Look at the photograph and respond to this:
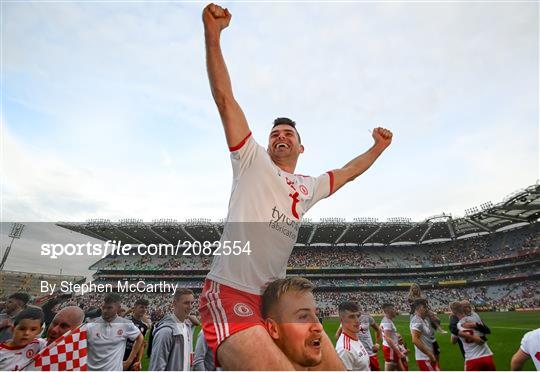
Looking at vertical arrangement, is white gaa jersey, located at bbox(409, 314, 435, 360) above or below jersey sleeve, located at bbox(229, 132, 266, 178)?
below

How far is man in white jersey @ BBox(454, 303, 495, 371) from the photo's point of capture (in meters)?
6.63

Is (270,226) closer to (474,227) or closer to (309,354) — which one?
(309,354)

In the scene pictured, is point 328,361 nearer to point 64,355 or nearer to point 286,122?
point 286,122

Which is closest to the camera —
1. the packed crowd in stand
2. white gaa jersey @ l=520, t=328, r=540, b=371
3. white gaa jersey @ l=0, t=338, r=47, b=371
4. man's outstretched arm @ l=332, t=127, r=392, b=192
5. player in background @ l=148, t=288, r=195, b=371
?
man's outstretched arm @ l=332, t=127, r=392, b=192

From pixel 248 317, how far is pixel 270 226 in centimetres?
61

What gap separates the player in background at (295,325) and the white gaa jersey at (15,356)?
3.28m

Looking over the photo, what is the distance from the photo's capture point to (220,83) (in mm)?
2133

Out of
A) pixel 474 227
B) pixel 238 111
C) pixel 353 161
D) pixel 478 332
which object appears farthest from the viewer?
pixel 474 227

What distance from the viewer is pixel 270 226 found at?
2.24 meters

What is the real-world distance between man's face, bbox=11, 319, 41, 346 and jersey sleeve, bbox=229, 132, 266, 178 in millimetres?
3302

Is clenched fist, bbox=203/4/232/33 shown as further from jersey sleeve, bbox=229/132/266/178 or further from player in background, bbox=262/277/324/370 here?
player in background, bbox=262/277/324/370

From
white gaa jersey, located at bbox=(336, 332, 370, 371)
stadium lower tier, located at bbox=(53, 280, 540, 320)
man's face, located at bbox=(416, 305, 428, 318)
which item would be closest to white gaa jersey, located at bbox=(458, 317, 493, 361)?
man's face, located at bbox=(416, 305, 428, 318)

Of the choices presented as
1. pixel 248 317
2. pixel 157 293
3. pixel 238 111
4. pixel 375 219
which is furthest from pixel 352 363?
pixel 157 293

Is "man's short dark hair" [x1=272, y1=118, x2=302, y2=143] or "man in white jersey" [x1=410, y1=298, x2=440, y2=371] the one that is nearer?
"man's short dark hair" [x1=272, y1=118, x2=302, y2=143]
